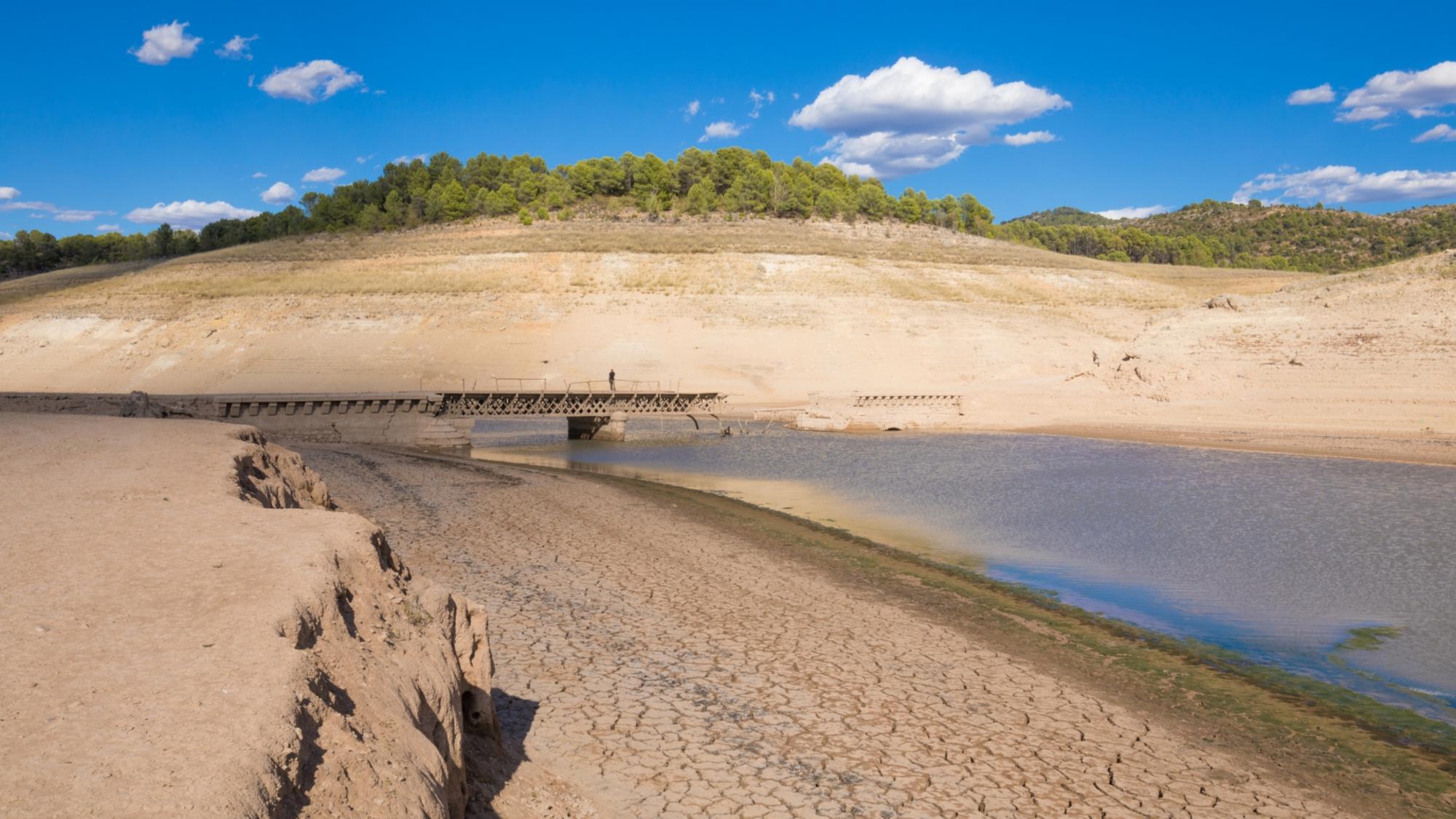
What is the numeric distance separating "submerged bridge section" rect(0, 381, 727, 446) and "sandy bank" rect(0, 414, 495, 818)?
94.5ft

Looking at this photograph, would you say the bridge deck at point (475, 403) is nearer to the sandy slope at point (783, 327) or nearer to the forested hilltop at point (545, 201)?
the sandy slope at point (783, 327)

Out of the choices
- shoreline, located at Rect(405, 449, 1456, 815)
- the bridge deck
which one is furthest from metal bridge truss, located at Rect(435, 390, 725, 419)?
shoreline, located at Rect(405, 449, 1456, 815)

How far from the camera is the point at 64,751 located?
3.56 metres

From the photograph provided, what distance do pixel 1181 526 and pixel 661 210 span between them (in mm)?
86678

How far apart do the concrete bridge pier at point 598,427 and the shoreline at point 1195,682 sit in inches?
1001

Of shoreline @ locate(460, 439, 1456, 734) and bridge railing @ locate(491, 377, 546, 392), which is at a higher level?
bridge railing @ locate(491, 377, 546, 392)

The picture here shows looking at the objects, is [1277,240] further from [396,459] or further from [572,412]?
[396,459]

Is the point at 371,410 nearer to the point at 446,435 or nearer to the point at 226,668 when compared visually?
the point at 446,435

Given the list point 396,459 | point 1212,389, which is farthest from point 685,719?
point 1212,389

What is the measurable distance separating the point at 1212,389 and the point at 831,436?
15747 millimetres

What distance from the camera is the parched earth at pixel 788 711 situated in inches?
271

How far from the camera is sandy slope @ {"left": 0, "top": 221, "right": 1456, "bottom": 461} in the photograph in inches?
1470

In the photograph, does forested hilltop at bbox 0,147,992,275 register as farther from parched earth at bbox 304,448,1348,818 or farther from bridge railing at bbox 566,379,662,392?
parched earth at bbox 304,448,1348,818

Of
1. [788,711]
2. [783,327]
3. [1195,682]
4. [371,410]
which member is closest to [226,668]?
[788,711]
